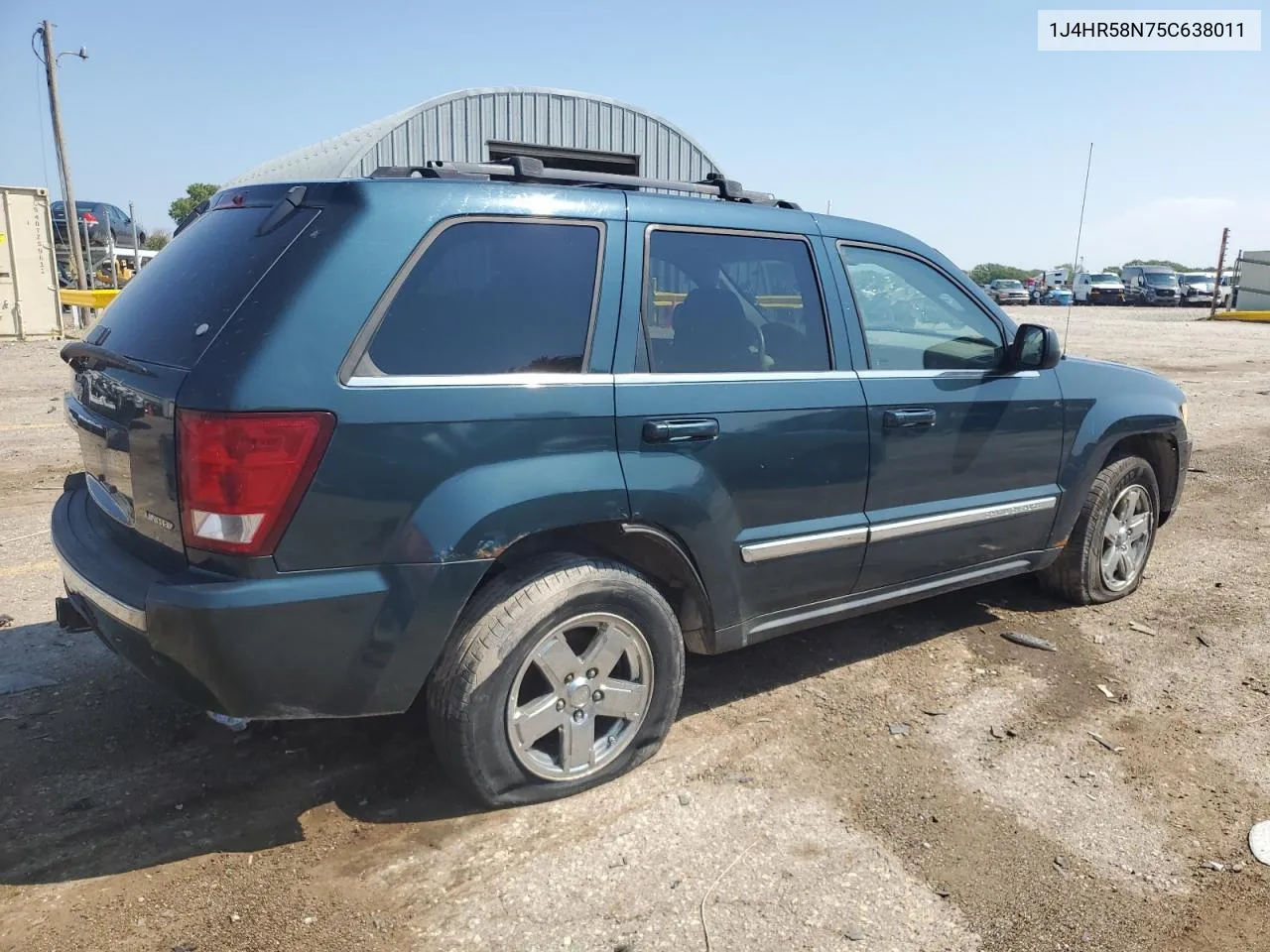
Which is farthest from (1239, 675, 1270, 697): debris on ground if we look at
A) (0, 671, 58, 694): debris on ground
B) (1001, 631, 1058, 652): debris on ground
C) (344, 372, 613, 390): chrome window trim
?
(0, 671, 58, 694): debris on ground

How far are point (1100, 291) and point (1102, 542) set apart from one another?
44855 millimetres

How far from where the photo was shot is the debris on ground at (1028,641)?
4358 mm

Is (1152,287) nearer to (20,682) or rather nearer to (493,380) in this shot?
(493,380)

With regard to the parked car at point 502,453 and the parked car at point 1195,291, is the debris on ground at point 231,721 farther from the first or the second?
the parked car at point 1195,291

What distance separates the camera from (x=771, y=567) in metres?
3.35

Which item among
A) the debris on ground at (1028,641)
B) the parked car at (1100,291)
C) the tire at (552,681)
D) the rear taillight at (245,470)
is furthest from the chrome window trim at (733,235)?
the parked car at (1100,291)

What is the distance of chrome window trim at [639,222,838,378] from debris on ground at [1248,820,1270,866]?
1.97m

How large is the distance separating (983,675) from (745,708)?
1117 mm

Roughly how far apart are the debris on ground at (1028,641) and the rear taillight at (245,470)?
3341 mm

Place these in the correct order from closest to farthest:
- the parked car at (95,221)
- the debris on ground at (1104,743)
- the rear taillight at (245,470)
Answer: the rear taillight at (245,470)
the debris on ground at (1104,743)
the parked car at (95,221)

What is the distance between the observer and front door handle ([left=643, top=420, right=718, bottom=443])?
9.70 feet

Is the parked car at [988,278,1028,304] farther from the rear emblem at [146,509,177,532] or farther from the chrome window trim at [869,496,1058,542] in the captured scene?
the rear emblem at [146,509,177,532]

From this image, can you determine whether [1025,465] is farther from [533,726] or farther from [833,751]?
[533,726]

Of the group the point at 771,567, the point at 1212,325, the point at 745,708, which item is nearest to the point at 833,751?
the point at 745,708
